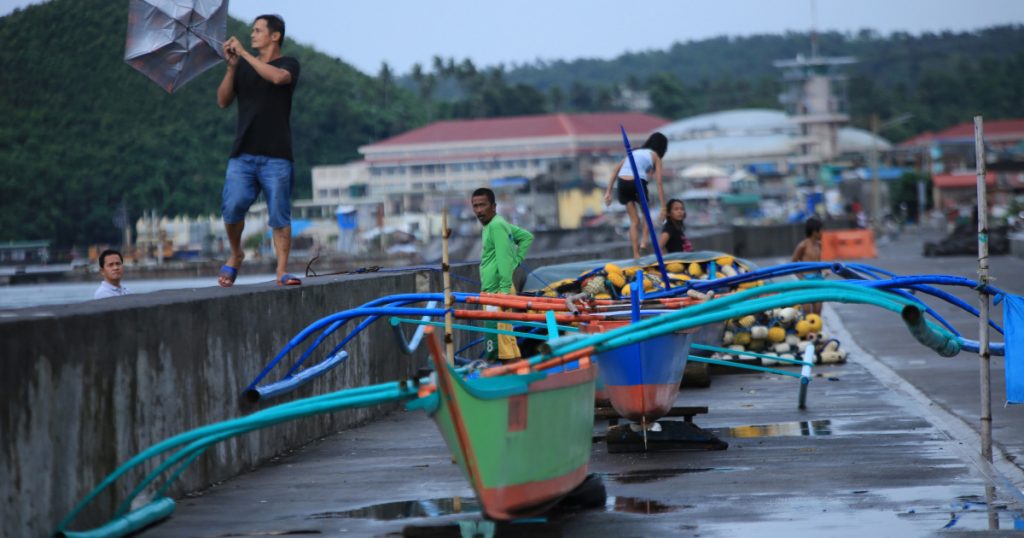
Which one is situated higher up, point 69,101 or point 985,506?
point 69,101

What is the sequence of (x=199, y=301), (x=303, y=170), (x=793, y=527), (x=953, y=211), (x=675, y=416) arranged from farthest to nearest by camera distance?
(x=953, y=211) → (x=303, y=170) → (x=675, y=416) → (x=199, y=301) → (x=793, y=527)

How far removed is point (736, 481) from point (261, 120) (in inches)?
187

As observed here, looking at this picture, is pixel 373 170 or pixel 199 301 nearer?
pixel 199 301

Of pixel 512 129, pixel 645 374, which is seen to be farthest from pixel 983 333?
pixel 512 129

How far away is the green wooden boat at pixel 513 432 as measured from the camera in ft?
Answer: 24.1

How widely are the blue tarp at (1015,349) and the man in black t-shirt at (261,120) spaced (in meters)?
5.54

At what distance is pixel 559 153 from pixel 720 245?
13320cm

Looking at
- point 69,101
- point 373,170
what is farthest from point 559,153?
point 69,101

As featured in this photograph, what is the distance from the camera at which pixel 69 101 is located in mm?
35500

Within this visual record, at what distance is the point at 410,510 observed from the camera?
29.9 feet

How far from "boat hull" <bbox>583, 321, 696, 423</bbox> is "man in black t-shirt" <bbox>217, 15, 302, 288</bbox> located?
318 centimetres

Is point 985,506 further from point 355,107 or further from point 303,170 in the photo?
point 355,107

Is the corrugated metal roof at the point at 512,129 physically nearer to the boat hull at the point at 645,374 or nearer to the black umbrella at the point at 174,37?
the black umbrella at the point at 174,37

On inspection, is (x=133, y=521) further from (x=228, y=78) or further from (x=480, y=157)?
(x=480, y=157)
